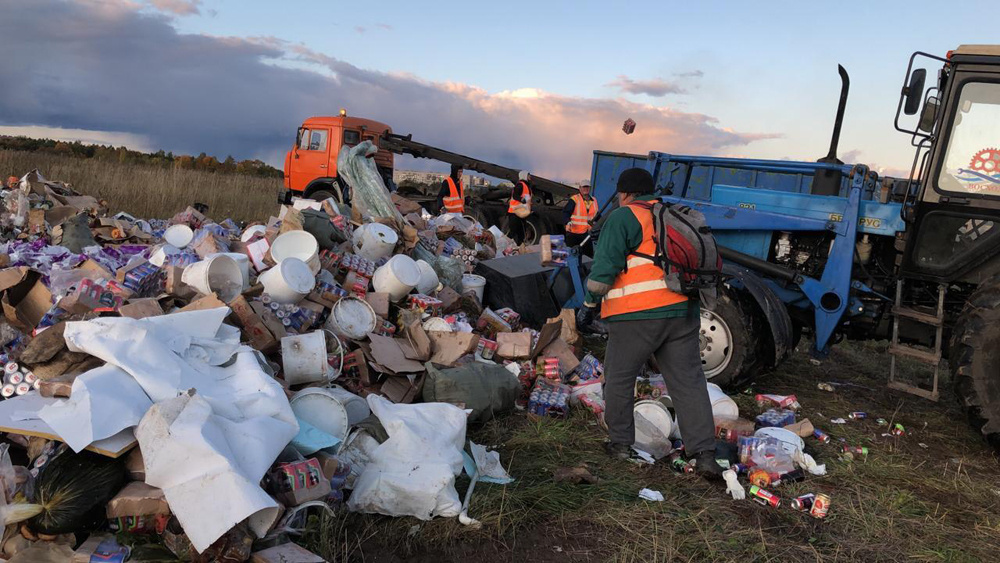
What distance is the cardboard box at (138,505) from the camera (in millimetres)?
2598

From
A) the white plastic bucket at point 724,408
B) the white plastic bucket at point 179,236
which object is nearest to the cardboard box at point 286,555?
the white plastic bucket at point 724,408

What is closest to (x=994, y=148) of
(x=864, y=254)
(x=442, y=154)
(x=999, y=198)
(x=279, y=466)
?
(x=999, y=198)

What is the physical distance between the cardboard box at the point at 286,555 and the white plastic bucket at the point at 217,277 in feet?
7.80

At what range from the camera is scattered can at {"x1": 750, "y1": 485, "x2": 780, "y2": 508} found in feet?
11.8

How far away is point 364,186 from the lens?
8.30 metres

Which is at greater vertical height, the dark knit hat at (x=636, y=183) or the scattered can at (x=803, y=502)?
the dark knit hat at (x=636, y=183)

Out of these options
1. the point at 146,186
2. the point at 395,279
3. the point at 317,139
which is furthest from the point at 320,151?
the point at 395,279

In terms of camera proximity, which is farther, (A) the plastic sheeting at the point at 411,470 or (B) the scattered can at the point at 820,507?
(B) the scattered can at the point at 820,507

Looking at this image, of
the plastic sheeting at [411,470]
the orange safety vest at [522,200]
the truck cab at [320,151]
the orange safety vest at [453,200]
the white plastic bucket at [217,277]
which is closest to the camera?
the plastic sheeting at [411,470]

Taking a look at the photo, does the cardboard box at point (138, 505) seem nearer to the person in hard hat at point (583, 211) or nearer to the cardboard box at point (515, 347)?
the cardboard box at point (515, 347)

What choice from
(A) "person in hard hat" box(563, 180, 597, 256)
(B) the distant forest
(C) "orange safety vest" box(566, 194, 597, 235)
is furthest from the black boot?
(B) the distant forest

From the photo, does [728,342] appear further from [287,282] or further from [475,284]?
[287,282]

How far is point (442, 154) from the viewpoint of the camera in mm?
13430

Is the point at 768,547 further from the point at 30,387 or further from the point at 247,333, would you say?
the point at 30,387
